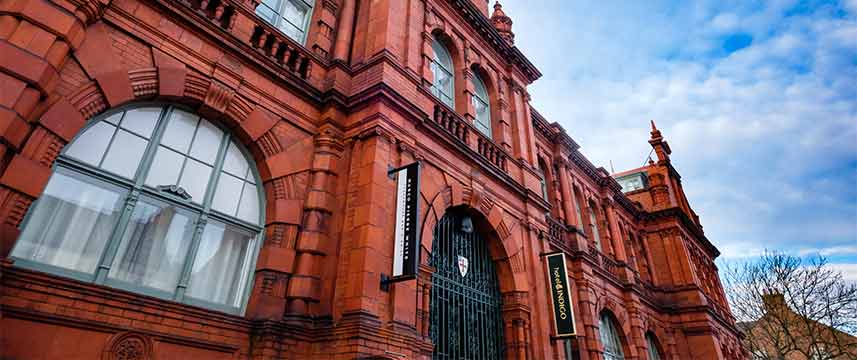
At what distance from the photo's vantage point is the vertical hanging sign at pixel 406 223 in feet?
23.8

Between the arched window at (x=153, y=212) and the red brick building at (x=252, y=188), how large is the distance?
23mm

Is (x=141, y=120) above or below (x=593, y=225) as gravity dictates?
below

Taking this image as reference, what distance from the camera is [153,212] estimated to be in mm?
6211

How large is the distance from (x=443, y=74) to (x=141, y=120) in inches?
300

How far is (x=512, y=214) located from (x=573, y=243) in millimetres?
6341

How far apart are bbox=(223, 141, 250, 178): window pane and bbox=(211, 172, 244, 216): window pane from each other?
0.37 feet

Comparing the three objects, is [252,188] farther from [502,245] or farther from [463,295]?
[502,245]

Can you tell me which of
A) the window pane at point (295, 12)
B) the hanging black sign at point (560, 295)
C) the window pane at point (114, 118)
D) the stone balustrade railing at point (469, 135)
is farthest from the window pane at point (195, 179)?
the hanging black sign at point (560, 295)

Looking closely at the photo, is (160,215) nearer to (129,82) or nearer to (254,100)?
(129,82)

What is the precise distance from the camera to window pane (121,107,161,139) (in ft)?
20.6

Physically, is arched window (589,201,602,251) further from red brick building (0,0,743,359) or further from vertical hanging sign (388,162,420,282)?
vertical hanging sign (388,162,420,282)

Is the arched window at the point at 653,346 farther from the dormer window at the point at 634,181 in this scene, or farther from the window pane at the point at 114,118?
the window pane at the point at 114,118

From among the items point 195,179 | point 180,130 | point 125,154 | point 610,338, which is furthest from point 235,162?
point 610,338

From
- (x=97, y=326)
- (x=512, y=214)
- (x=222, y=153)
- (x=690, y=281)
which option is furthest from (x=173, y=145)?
(x=690, y=281)
